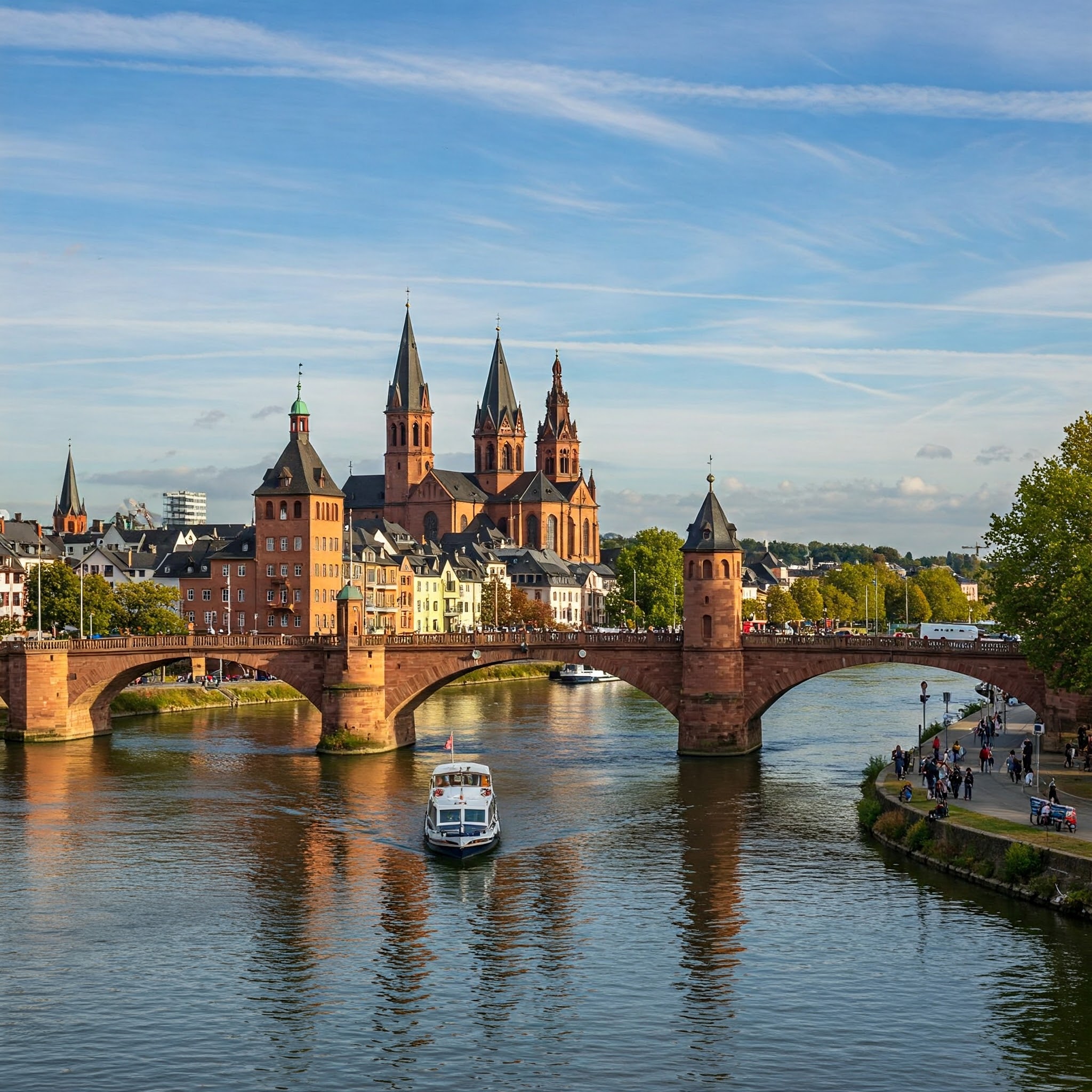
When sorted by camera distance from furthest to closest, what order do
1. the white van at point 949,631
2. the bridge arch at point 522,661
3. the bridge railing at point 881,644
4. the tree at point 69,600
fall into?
the tree at point 69,600 → the white van at point 949,631 → the bridge arch at point 522,661 → the bridge railing at point 881,644

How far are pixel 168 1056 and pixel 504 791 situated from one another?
128 ft

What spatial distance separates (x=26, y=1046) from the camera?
39844mm

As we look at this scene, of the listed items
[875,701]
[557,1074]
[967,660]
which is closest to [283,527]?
[875,701]

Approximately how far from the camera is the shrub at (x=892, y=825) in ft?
201

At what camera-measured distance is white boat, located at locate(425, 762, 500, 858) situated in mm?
60938

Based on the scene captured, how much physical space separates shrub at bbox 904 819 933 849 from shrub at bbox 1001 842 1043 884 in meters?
A: 6.41

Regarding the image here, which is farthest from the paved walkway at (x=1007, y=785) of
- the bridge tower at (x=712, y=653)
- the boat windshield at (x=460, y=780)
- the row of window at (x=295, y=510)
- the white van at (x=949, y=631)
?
the row of window at (x=295, y=510)

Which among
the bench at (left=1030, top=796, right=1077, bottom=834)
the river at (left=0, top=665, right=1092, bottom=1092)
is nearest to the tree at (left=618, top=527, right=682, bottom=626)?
the river at (left=0, top=665, right=1092, bottom=1092)

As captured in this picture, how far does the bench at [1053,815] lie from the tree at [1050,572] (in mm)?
14649

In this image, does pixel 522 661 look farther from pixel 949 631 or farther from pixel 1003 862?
pixel 1003 862

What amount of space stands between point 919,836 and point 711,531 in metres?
36.0

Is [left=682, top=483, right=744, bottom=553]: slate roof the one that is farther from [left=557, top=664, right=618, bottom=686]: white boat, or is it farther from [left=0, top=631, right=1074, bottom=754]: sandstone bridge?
[left=557, top=664, right=618, bottom=686]: white boat

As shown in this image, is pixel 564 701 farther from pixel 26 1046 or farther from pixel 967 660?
pixel 26 1046

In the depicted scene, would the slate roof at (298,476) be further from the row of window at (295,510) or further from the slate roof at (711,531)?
the slate roof at (711,531)
